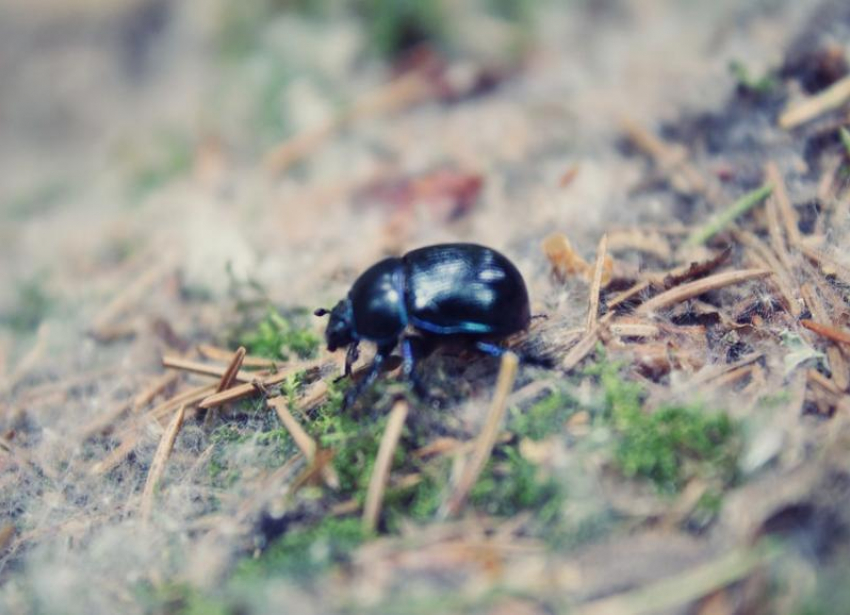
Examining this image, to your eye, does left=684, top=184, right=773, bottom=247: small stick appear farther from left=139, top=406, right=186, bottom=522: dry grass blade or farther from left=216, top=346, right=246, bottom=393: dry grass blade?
left=139, top=406, right=186, bottom=522: dry grass blade

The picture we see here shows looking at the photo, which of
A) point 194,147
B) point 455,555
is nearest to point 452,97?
point 194,147

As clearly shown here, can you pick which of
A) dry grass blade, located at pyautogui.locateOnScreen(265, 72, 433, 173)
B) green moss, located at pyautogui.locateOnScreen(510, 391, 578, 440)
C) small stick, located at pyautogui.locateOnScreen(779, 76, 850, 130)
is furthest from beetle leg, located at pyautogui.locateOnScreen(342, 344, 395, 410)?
small stick, located at pyautogui.locateOnScreen(779, 76, 850, 130)

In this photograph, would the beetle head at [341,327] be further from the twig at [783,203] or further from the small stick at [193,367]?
the twig at [783,203]

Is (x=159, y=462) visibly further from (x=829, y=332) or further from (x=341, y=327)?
(x=829, y=332)

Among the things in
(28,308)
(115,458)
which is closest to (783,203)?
(115,458)

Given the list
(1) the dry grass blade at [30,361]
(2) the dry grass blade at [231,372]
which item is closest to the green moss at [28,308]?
(1) the dry grass blade at [30,361]

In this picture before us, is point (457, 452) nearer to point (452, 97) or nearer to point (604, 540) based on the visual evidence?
point (604, 540)
